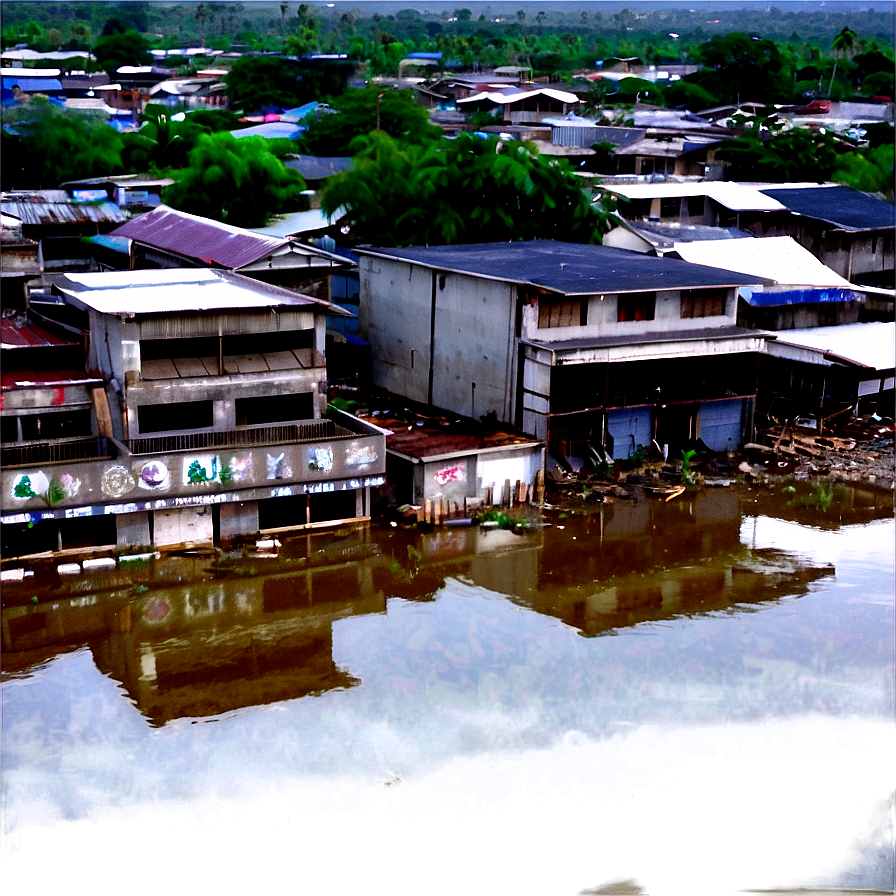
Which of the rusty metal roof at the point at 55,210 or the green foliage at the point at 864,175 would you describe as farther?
the green foliage at the point at 864,175

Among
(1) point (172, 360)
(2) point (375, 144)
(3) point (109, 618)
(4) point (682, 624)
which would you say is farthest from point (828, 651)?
(2) point (375, 144)

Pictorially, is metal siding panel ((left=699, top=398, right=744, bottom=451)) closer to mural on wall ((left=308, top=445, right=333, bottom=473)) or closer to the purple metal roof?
mural on wall ((left=308, top=445, right=333, bottom=473))

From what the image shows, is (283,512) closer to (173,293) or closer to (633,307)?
(173,293)

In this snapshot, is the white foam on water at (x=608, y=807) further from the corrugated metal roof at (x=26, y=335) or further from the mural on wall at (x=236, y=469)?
the corrugated metal roof at (x=26, y=335)

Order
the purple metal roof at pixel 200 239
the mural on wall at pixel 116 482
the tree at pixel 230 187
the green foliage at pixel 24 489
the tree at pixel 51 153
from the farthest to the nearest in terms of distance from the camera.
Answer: the tree at pixel 51 153 < the tree at pixel 230 187 < the purple metal roof at pixel 200 239 < the mural on wall at pixel 116 482 < the green foliage at pixel 24 489

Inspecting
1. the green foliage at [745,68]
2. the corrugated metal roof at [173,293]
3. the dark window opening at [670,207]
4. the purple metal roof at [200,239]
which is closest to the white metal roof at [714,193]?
the dark window opening at [670,207]

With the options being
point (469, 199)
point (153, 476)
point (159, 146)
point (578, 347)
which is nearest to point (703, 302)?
point (578, 347)
